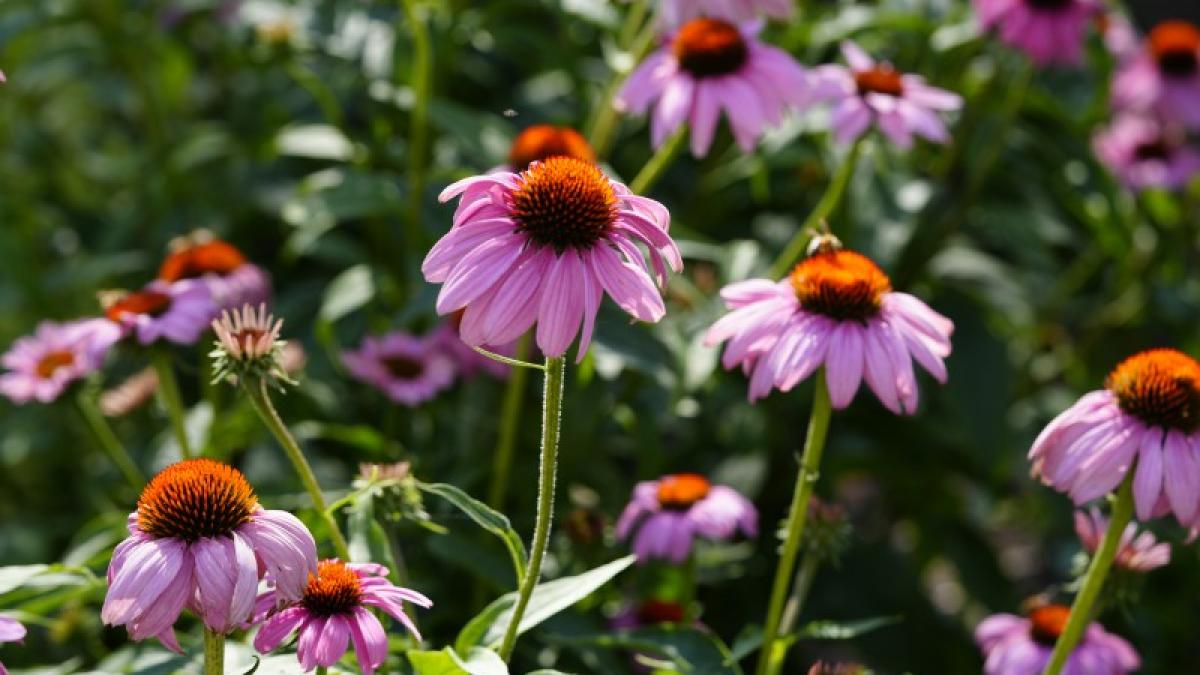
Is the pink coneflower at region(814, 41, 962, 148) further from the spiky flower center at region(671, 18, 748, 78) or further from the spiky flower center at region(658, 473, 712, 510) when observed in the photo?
the spiky flower center at region(658, 473, 712, 510)

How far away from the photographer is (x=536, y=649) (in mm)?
1448

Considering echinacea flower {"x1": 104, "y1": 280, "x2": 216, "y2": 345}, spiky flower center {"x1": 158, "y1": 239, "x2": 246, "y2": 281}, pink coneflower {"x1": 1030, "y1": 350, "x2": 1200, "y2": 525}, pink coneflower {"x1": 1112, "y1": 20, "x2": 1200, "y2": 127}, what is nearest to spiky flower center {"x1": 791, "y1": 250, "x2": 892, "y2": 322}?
pink coneflower {"x1": 1030, "y1": 350, "x2": 1200, "y2": 525}

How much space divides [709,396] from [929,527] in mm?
691

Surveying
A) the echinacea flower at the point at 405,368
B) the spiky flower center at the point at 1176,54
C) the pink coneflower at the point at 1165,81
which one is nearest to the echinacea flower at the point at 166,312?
the echinacea flower at the point at 405,368

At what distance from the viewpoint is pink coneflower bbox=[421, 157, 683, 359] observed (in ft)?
3.05

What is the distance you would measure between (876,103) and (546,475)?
765 millimetres

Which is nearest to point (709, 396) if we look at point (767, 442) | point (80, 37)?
point (767, 442)

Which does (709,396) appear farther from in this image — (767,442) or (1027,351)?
(1027,351)

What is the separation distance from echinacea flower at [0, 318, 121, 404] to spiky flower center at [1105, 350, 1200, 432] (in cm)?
99

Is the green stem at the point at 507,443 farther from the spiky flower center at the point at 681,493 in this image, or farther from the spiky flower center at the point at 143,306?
the spiky flower center at the point at 143,306

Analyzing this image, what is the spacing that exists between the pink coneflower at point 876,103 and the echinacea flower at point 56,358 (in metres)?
0.82

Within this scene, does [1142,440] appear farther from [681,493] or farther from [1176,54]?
[1176,54]

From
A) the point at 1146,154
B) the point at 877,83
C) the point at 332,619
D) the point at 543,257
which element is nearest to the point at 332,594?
the point at 332,619

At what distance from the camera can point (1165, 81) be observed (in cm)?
268
